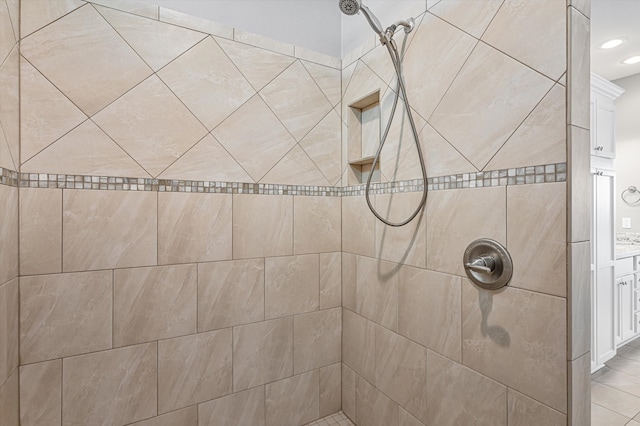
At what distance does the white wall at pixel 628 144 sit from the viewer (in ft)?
10.4

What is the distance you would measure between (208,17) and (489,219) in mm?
1535

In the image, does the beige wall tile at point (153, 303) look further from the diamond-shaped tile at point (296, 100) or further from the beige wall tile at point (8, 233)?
the diamond-shaped tile at point (296, 100)

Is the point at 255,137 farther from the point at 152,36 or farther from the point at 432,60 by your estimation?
the point at 432,60

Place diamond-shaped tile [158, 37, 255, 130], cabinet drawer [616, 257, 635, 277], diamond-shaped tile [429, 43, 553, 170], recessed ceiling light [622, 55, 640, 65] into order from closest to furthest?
diamond-shaped tile [429, 43, 553, 170] → diamond-shaped tile [158, 37, 255, 130] → cabinet drawer [616, 257, 635, 277] → recessed ceiling light [622, 55, 640, 65]

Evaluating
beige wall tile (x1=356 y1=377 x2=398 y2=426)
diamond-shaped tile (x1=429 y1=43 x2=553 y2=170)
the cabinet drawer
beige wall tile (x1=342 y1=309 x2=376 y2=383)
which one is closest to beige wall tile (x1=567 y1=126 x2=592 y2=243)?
diamond-shaped tile (x1=429 y1=43 x2=553 y2=170)

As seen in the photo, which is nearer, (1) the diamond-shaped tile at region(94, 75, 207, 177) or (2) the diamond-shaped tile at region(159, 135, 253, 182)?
(1) the diamond-shaped tile at region(94, 75, 207, 177)

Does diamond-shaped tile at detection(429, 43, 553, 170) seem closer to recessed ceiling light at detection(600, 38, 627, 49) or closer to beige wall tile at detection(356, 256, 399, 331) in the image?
beige wall tile at detection(356, 256, 399, 331)

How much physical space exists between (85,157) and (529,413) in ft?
5.92

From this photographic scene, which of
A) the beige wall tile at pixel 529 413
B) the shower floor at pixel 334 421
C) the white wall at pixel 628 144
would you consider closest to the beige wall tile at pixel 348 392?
the shower floor at pixel 334 421

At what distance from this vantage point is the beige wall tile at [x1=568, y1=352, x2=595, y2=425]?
818 millimetres

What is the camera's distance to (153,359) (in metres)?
1.30

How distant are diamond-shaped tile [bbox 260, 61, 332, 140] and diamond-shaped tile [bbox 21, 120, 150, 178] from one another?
0.73 meters

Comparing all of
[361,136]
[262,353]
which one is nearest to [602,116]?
[361,136]

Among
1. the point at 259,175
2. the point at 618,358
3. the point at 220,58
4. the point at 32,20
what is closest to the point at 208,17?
the point at 220,58
